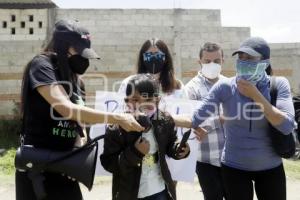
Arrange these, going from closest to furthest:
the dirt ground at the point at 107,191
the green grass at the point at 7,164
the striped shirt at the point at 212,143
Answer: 1. the striped shirt at the point at 212,143
2. the dirt ground at the point at 107,191
3. the green grass at the point at 7,164

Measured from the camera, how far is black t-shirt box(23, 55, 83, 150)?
2.51m

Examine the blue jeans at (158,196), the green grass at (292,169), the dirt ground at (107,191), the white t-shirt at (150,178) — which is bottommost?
the green grass at (292,169)

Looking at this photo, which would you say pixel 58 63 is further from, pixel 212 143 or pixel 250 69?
pixel 212 143

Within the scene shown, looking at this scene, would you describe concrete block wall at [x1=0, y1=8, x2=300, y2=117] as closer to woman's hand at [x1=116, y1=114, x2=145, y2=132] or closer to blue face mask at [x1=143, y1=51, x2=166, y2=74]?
blue face mask at [x1=143, y1=51, x2=166, y2=74]

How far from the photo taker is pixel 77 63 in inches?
105

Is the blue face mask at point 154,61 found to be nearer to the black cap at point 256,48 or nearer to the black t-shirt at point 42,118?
the black cap at point 256,48

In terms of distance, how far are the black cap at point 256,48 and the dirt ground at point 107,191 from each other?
3512 millimetres

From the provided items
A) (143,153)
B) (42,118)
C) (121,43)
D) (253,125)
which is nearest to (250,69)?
(253,125)

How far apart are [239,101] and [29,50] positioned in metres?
9.94

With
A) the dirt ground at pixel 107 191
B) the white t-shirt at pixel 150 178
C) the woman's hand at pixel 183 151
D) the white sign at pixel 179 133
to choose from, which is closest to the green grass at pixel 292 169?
the dirt ground at pixel 107 191

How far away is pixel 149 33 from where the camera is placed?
12539 millimetres

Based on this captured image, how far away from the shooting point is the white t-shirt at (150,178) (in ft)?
9.64

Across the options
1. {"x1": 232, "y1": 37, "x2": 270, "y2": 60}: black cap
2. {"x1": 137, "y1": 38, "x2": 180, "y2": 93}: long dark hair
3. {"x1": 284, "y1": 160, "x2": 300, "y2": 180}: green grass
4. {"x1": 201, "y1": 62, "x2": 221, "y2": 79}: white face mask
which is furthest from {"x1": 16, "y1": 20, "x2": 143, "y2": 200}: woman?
{"x1": 284, "y1": 160, "x2": 300, "y2": 180}: green grass

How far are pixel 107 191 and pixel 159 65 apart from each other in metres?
3.34
